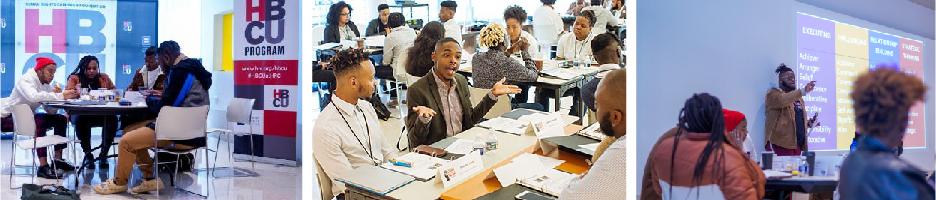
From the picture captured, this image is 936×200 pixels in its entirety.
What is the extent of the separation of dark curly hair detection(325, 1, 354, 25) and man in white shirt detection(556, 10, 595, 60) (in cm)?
102

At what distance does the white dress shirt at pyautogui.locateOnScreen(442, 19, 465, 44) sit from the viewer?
3.22 meters

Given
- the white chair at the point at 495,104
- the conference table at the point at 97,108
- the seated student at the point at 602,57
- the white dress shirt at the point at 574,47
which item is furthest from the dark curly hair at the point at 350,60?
the conference table at the point at 97,108

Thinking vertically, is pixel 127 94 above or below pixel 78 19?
below

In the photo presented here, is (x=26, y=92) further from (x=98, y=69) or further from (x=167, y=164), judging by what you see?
(x=167, y=164)

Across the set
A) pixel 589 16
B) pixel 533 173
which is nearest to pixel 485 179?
pixel 533 173

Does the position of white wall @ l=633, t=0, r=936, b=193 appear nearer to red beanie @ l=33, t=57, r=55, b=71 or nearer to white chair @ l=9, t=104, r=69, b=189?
red beanie @ l=33, t=57, r=55, b=71

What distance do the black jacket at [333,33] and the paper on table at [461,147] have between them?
67 centimetres

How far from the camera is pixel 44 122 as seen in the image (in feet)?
15.4

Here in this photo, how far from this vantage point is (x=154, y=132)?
4613mm

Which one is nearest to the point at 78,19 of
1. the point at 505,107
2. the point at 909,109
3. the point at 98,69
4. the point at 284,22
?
the point at 98,69

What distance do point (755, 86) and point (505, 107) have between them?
1.02 m

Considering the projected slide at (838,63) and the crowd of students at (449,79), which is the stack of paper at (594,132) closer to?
the crowd of students at (449,79)

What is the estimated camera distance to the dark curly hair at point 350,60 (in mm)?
3459

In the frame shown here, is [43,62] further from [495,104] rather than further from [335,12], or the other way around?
[495,104]
